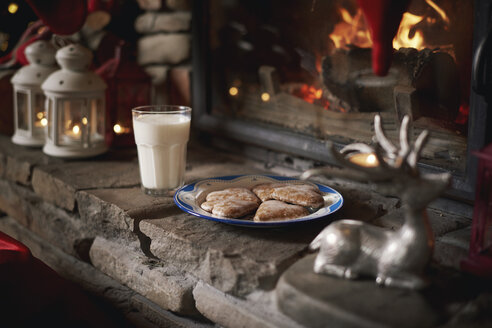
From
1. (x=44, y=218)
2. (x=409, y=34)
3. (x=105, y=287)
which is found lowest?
(x=105, y=287)

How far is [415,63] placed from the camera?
1.29 m

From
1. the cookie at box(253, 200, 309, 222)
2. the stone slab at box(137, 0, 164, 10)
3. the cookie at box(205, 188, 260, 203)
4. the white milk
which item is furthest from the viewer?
the stone slab at box(137, 0, 164, 10)

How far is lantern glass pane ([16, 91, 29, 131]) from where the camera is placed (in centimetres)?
188

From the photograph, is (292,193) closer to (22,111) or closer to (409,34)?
(409,34)

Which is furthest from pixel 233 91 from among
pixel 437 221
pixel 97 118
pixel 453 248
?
pixel 453 248

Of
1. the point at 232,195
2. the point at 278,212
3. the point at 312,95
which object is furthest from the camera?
the point at 312,95

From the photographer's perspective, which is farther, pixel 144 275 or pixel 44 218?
pixel 44 218

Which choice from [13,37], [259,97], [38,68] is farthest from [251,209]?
[13,37]

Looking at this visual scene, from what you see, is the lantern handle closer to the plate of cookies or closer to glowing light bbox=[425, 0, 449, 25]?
glowing light bbox=[425, 0, 449, 25]

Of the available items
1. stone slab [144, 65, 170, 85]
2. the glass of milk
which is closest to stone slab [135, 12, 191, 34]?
stone slab [144, 65, 170, 85]

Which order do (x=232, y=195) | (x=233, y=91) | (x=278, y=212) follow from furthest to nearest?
(x=233, y=91) → (x=232, y=195) → (x=278, y=212)

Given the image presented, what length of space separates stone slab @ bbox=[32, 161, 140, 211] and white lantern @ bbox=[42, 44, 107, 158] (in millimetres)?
69

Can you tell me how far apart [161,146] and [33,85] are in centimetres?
70

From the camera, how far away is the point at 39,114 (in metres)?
1.91
